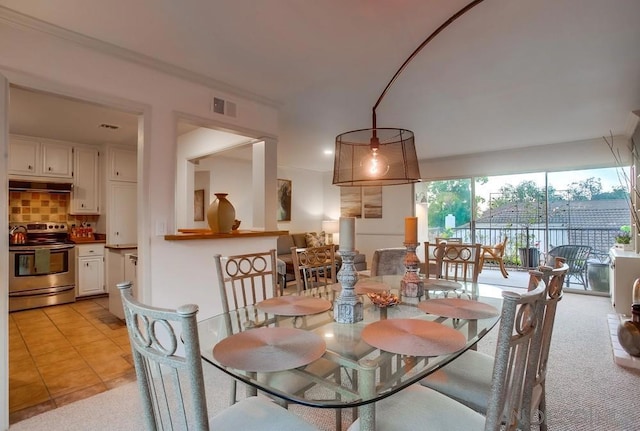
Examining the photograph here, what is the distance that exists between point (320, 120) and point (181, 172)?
213cm

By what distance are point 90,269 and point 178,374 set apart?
4.96m

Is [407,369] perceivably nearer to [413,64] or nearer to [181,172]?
[413,64]

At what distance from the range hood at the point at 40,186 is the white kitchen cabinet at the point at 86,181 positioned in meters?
0.13

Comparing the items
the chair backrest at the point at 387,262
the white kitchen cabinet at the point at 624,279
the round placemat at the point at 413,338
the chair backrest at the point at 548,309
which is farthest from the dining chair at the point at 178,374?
the white kitchen cabinet at the point at 624,279

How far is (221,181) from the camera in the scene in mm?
5938

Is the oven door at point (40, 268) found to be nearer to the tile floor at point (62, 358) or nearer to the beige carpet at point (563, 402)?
the tile floor at point (62, 358)

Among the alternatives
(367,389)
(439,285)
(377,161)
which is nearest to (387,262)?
(439,285)

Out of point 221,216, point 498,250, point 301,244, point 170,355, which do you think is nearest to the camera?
point 170,355

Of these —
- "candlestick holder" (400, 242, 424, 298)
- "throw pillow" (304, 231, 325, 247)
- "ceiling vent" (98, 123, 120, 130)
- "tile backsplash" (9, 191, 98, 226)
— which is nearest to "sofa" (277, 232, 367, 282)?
"throw pillow" (304, 231, 325, 247)

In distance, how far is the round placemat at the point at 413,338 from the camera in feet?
3.76

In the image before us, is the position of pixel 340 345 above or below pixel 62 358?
above

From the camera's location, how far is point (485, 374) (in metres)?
1.50

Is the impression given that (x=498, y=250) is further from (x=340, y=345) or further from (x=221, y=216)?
(x=340, y=345)

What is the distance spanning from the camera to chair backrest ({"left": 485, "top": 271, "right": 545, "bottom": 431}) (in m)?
0.86
